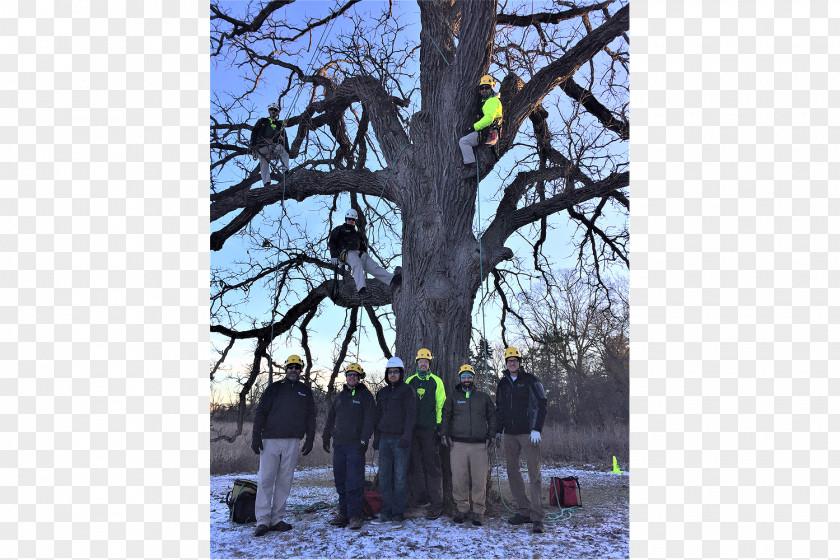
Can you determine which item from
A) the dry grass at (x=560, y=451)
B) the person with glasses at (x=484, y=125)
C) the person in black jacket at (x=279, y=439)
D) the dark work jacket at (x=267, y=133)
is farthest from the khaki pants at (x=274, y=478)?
the dry grass at (x=560, y=451)

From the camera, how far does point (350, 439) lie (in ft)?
21.0

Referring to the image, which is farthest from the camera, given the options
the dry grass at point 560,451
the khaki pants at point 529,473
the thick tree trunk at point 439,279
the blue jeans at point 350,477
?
the dry grass at point 560,451

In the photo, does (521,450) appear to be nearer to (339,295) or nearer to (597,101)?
(339,295)

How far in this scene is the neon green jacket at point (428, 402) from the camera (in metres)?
6.60

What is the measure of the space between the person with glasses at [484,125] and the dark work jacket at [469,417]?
9.92 feet

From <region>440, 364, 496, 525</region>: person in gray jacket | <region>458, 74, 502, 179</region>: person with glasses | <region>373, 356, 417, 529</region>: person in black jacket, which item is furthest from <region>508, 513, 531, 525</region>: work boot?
<region>458, 74, 502, 179</region>: person with glasses

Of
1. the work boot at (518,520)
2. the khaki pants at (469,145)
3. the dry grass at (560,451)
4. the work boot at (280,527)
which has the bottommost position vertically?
the dry grass at (560,451)

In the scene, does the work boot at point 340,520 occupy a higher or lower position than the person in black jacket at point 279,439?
lower

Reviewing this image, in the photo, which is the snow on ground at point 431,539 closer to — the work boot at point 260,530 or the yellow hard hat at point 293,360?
the work boot at point 260,530

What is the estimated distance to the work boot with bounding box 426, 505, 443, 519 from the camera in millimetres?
6457

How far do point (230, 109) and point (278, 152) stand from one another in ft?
4.49

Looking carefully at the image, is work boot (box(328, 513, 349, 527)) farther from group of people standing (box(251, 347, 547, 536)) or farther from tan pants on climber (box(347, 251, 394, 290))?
tan pants on climber (box(347, 251, 394, 290))
